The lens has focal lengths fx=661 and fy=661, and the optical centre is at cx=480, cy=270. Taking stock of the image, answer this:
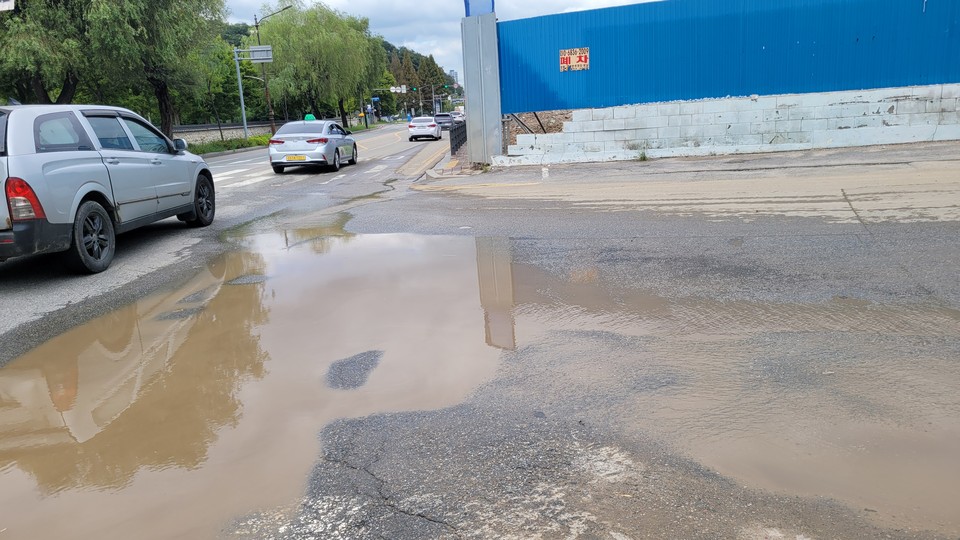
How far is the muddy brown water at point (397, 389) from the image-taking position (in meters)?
2.89

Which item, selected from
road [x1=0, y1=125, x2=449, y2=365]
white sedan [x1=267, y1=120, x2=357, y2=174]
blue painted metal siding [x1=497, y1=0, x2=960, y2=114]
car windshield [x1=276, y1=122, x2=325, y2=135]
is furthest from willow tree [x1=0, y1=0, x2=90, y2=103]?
blue painted metal siding [x1=497, y1=0, x2=960, y2=114]

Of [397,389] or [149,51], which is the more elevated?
[149,51]

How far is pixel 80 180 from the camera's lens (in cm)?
676

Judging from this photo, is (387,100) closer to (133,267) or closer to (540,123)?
(540,123)

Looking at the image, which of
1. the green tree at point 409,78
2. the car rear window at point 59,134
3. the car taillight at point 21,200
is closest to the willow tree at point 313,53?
the car rear window at point 59,134

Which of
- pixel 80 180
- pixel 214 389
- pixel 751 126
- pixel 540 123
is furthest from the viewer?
pixel 540 123

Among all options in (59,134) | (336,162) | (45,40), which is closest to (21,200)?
(59,134)

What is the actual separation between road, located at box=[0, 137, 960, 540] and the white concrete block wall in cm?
693

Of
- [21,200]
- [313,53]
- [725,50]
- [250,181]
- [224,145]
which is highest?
[313,53]

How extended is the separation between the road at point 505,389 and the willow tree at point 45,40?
65.3ft

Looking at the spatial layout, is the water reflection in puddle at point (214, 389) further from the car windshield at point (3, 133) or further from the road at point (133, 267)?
the car windshield at point (3, 133)

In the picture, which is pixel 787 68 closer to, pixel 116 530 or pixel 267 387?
pixel 267 387

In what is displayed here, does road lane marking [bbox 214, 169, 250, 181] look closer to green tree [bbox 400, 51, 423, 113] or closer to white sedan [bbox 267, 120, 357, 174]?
white sedan [bbox 267, 120, 357, 174]

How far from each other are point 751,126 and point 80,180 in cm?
1297
